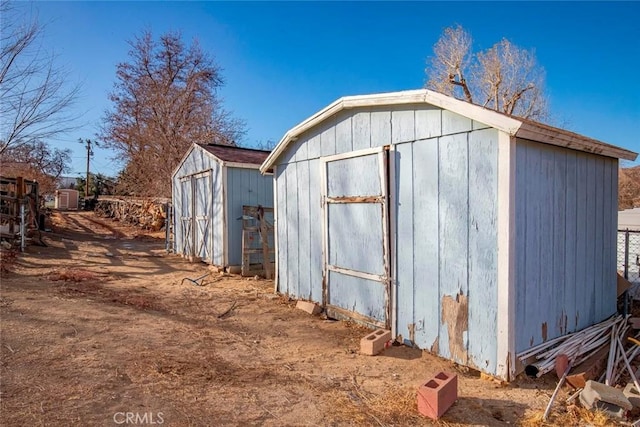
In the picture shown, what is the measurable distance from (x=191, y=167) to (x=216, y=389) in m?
8.51

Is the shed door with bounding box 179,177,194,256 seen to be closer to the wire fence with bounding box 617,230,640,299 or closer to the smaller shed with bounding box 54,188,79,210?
the wire fence with bounding box 617,230,640,299

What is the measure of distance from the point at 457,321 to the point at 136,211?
757 inches

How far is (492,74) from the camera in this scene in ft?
60.3

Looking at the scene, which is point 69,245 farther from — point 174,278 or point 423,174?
point 423,174

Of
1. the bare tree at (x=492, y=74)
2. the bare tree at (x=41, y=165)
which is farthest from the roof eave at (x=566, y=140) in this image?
the bare tree at (x=492, y=74)

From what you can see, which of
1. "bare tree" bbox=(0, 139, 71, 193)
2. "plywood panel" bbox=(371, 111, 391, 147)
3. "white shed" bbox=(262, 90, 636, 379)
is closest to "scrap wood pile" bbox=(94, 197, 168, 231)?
"bare tree" bbox=(0, 139, 71, 193)

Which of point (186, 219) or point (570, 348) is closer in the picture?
point (570, 348)

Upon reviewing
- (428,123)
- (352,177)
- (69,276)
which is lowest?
(69,276)

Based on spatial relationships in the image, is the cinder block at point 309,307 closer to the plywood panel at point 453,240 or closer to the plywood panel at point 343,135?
the plywood panel at point 453,240

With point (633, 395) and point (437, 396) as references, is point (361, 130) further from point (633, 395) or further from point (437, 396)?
point (633, 395)

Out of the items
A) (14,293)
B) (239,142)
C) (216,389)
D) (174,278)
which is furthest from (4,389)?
(239,142)

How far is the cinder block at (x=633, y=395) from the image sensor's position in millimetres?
2854

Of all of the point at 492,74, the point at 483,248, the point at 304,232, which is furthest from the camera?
the point at 492,74

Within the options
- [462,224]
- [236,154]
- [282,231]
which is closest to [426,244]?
[462,224]
